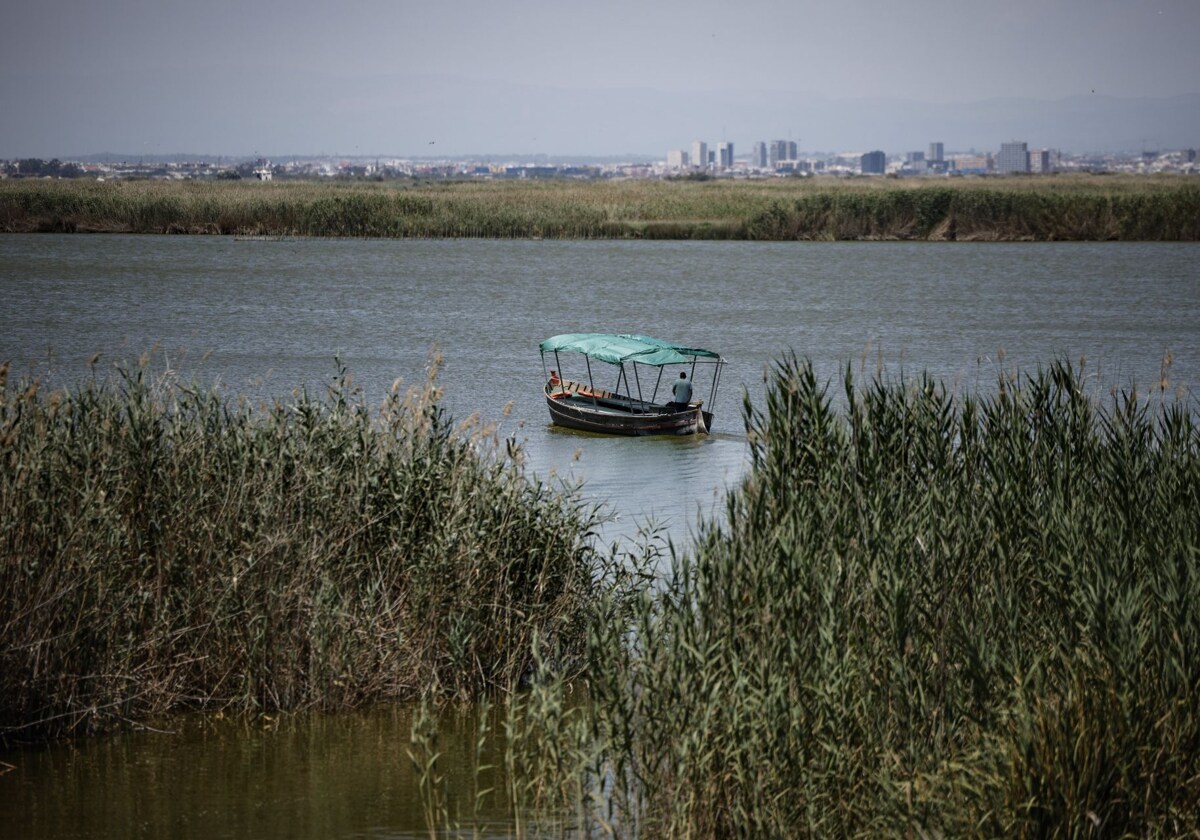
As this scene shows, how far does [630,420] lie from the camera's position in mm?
27234

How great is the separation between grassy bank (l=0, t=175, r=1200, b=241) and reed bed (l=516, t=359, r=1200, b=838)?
208 feet

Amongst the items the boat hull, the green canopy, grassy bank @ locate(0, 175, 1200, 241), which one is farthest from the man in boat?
grassy bank @ locate(0, 175, 1200, 241)

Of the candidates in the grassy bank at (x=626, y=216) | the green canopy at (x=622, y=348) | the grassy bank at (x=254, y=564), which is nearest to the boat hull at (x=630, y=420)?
the green canopy at (x=622, y=348)

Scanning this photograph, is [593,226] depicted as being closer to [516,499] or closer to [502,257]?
[502,257]

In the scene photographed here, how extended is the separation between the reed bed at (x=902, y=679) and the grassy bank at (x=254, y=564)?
1.77m

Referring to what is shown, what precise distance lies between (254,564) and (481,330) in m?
31.5

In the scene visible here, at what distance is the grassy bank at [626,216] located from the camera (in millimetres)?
70875

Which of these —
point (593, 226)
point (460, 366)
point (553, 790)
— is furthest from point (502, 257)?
point (553, 790)

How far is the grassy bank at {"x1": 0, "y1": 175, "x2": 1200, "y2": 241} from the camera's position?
70875mm

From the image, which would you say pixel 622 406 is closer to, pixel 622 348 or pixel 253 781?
pixel 622 348

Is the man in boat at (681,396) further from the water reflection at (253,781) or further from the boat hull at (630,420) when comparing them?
the water reflection at (253,781)


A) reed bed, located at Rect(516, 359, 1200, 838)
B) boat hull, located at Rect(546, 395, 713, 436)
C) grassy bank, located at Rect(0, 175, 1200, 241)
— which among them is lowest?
boat hull, located at Rect(546, 395, 713, 436)

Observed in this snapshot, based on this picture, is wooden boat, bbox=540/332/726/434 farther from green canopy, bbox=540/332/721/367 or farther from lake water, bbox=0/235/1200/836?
lake water, bbox=0/235/1200/836

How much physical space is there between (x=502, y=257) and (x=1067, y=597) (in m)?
56.3
